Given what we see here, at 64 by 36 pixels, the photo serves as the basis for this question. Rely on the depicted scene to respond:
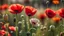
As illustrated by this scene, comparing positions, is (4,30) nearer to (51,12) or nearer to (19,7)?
(19,7)

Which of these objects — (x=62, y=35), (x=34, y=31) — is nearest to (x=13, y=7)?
(x=34, y=31)

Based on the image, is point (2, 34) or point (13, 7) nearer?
point (2, 34)

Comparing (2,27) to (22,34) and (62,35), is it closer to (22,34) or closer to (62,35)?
(22,34)

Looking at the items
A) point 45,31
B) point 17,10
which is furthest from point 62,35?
point 17,10

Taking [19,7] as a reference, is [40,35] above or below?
below

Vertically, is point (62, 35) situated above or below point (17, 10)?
below

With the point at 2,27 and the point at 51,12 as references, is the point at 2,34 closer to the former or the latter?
the point at 2,27

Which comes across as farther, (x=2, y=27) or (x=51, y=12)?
(x=51, y=12)

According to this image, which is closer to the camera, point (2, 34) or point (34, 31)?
point (2, 34)
